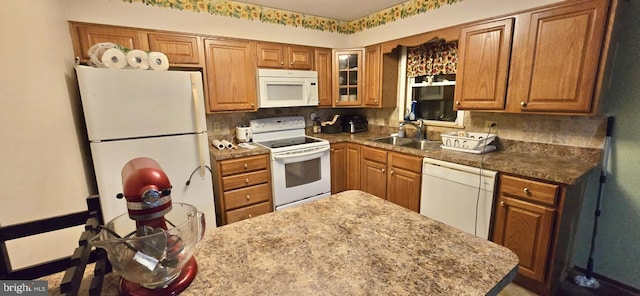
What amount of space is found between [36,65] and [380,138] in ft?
8.99

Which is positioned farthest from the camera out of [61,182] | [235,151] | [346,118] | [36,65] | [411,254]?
[346,118]

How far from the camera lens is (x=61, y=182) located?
1.44m

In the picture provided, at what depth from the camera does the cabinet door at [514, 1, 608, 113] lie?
160 cm

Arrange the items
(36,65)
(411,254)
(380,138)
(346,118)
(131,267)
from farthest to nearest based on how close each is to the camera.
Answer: (346,118) → (380,138) → (36,65) → (411,254) → (131,267)

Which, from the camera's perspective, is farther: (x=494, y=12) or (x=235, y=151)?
(x=235, y=151)

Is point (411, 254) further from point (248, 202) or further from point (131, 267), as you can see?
point (248, 202)

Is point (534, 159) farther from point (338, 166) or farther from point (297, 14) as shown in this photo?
point (297, 14)

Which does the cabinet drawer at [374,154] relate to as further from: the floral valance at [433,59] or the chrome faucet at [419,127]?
the floral valance at [433,59]

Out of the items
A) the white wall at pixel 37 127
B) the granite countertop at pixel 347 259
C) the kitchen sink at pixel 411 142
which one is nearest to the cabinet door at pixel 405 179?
the kitchen sink at pixel 411 142

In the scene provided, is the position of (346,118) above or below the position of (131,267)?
above

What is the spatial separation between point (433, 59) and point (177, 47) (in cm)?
250

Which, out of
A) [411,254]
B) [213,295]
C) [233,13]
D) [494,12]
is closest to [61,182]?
[213,295]

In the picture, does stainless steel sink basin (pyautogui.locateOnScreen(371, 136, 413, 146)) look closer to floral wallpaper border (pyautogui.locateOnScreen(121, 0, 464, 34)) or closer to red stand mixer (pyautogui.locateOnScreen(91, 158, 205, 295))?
floral wallpaper border (pyautogui.locateOnScreen(121, 0, 464, 34))

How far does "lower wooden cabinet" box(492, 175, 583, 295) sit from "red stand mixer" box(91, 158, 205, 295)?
1.99 meters
